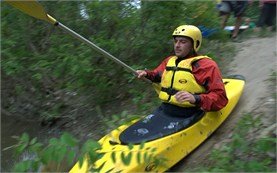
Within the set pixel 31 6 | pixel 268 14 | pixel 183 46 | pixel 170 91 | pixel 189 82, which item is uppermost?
pixel 31 6

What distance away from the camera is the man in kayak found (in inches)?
148

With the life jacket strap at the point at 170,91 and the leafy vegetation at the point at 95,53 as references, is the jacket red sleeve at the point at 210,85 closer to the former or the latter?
the life jacket strap at the point at 170,91

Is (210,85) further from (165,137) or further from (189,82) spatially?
(165,137)

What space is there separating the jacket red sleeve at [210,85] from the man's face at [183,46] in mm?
183

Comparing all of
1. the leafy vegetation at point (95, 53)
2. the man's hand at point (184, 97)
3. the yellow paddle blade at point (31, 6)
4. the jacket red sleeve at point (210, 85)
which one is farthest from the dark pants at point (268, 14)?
the yellow paddle blade at point (31, 6)

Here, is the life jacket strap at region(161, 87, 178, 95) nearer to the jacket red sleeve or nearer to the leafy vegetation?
the jacket red sleeve

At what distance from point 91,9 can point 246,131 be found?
3.05 meters

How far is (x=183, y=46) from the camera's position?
4.10 meters

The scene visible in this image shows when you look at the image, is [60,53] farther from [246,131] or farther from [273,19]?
[273,19]

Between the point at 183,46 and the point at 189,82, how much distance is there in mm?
391

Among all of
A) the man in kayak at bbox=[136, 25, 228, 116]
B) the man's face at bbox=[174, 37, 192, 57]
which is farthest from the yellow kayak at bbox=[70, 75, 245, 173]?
the man's face at bbox=[174, 37, 192, 57]

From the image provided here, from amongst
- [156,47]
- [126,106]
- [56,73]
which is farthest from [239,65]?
[56,73]

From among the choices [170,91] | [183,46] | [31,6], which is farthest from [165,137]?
[31,6]

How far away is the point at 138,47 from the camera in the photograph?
19.3ft
